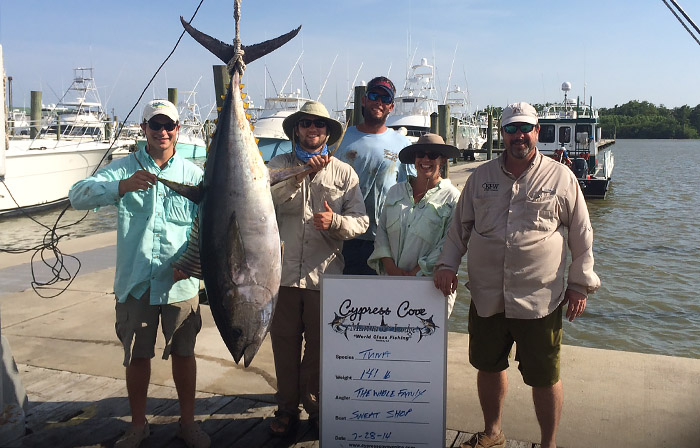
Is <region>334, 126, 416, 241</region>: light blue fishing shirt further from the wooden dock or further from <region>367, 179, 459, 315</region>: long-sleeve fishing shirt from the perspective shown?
the wooden dock

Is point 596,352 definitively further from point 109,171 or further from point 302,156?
point 109,171

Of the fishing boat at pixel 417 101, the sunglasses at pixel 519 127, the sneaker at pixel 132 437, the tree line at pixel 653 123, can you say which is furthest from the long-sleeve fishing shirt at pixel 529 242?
the tree line at pixel 653 123

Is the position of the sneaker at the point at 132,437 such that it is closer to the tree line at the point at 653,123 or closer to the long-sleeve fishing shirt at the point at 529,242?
the long-sleeve fishing shirt at the point at 529,242

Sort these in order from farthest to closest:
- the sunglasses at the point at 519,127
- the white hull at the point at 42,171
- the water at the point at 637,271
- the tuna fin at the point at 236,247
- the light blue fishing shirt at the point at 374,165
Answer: the white hull at the point at 42,171 < the water at the point at 637,271 < the light blue fishing shirt at the point at 374,165 < the sunglasses at the point at 519,127 < the tuna fin at the point at 236,247

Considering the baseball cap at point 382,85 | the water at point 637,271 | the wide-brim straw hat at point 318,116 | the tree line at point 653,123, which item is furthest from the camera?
the tree line at point 653,123

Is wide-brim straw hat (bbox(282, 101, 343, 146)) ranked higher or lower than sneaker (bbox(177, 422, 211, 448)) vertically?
higher

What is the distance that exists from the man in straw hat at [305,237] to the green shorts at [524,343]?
760mm

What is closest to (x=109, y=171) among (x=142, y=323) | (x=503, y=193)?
(x=142, y=323)

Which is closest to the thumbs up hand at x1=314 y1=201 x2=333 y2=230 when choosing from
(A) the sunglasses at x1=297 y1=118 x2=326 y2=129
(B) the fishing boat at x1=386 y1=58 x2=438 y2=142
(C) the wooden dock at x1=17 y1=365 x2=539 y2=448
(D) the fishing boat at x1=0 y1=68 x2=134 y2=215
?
(A) the sunglasses at x1=297 y1=118 x2=326 y2=129

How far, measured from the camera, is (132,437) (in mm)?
2785

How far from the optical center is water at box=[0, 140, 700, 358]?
262 inches

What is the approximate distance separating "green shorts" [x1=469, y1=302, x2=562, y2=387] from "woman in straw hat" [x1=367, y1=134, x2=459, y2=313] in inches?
10.0

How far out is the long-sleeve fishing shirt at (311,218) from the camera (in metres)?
2.90

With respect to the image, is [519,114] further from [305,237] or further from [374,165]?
[305,237]
